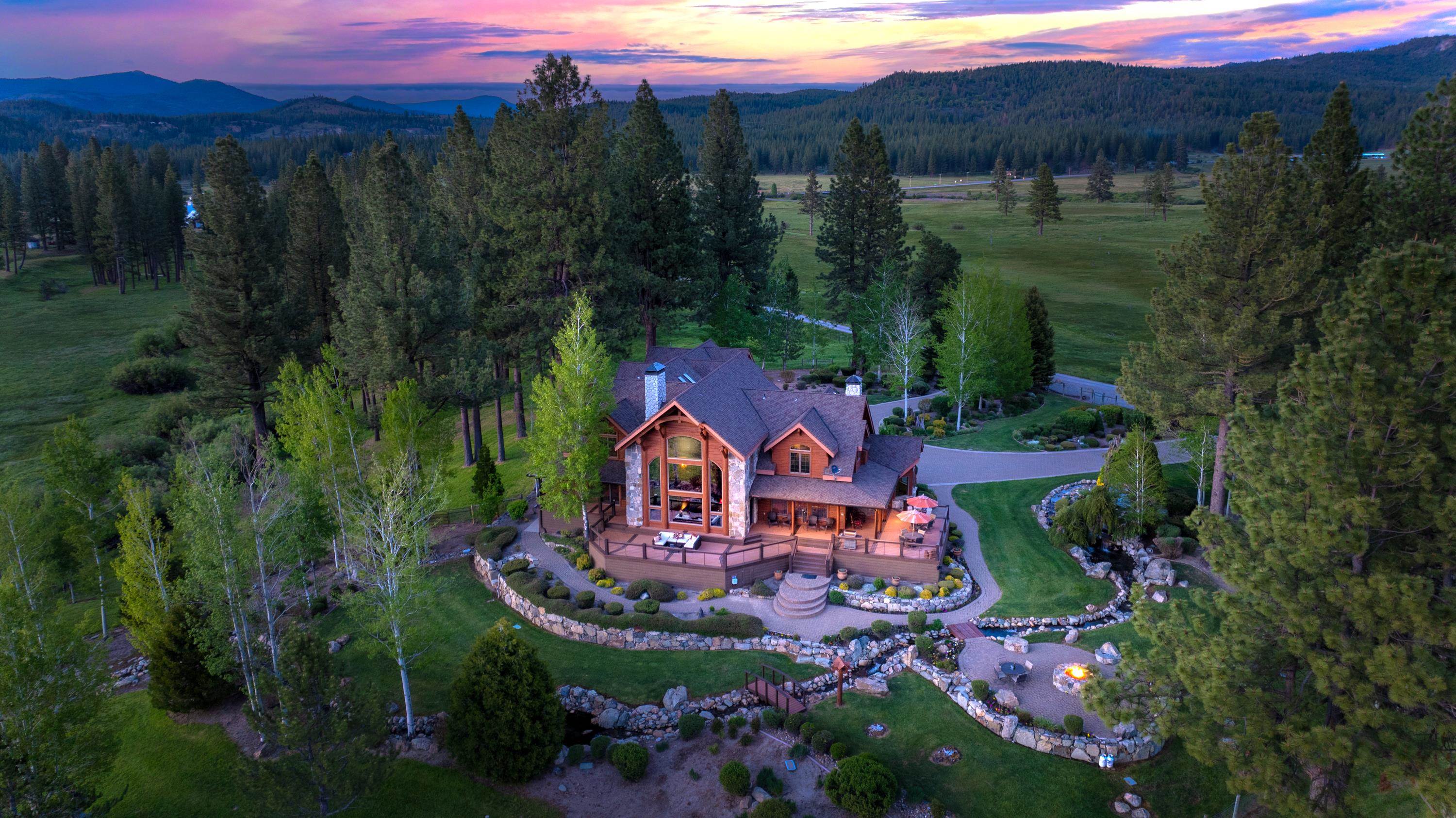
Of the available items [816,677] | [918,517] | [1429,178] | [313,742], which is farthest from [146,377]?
[1429,178]

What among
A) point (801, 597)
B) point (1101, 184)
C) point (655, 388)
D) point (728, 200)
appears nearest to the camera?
point (801, 597)

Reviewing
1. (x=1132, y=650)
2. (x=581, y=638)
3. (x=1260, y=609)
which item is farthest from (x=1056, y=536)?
(x=581, y=638)

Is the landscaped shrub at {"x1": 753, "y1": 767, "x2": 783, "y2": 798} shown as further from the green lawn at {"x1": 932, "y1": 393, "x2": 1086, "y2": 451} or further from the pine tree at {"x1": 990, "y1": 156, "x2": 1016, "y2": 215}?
the pine tree at {"x1": 990, "y1": 156, "x2": 1016, "y2": 215}

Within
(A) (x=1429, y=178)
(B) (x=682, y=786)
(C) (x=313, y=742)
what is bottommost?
(B) (x=682, y=786)

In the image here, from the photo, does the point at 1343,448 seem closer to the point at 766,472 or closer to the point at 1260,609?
the point at 1260,609

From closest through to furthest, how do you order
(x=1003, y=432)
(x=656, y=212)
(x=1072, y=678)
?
(x=1072, y=678) → (x=1003, y=432) → (x=656, y=212)

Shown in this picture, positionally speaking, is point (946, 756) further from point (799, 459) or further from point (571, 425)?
point (571, 425)
